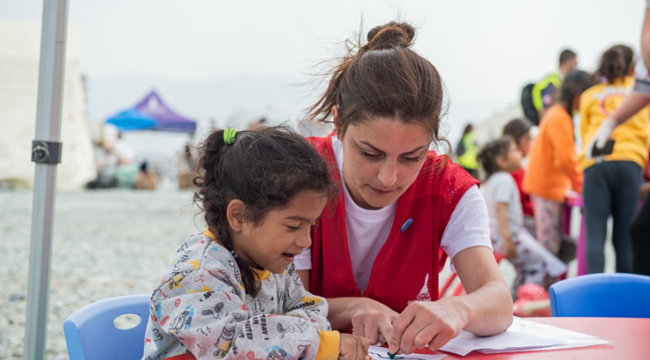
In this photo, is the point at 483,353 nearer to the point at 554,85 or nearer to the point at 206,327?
the point at 206,327

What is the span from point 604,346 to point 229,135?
2.55 feet

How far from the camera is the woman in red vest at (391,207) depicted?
1.10 m

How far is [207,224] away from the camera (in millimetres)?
1021

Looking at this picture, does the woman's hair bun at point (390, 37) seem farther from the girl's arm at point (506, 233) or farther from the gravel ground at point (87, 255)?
the girl's arm at point (506, 233)

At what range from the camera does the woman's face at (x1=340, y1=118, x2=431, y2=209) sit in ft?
3.61

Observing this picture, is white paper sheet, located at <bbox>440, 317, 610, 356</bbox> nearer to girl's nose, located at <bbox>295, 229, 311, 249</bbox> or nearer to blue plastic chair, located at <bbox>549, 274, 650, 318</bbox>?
girl's nose, located at <bbox>295, 229, 311, 249</bbox>

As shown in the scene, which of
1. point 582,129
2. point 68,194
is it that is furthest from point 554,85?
point 68,194

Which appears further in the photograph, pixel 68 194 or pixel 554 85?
pixel 68 194

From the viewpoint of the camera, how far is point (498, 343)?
0.98 metres

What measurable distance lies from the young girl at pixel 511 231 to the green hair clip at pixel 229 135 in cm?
243

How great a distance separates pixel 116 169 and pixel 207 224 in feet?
39.6

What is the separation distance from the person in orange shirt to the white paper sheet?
8.26 feet

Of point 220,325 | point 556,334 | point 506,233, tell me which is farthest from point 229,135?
point 506,233

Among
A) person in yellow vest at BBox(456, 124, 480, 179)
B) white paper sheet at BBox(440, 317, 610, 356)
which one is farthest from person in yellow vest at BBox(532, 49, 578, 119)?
white paper sheet at BBox(440, 317, 610, 356)
